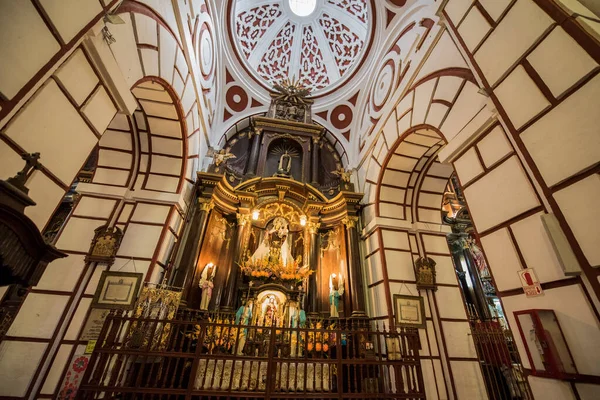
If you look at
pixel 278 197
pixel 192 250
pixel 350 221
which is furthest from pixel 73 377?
pixel 350 221

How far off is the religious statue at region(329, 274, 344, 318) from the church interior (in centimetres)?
7

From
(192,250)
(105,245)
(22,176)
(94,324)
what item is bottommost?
(94,324)

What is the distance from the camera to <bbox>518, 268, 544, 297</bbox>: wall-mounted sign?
3238 millimetres

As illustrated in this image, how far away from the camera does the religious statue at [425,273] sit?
734 centimetres

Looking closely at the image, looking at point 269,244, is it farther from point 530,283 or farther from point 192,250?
point 530,283

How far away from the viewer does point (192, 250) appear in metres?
7.65

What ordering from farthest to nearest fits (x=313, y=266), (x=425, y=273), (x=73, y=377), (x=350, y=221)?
(x=350, y=221)
(x=313, y=266)
(x=425, y=273)
(x=73, y=377)

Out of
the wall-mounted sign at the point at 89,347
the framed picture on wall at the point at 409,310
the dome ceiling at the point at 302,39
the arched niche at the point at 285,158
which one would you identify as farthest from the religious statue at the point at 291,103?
the wall-mounted sign at the point at 89,347

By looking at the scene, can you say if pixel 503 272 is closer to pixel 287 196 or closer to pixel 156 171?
pixel 287 196

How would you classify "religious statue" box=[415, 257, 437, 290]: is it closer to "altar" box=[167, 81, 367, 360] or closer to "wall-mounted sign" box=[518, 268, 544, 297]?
"altar" box=[167, 81, 367, 360]

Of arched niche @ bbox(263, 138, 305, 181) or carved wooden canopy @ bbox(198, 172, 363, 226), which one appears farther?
arched niche @ bbox(263, 138, 305, 181)

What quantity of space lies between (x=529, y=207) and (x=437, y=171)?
521 cm

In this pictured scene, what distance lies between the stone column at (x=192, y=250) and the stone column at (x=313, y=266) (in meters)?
3.74

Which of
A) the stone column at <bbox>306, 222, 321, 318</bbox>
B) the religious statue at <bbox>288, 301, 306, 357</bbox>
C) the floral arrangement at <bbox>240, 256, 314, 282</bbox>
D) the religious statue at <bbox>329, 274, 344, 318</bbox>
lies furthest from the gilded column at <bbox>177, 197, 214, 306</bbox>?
the religious statue at <bbox>329, 274, 344, 318</bbox>
